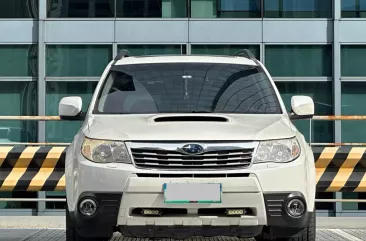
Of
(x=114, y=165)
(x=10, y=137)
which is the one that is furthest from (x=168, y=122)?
(x=10, y=137)

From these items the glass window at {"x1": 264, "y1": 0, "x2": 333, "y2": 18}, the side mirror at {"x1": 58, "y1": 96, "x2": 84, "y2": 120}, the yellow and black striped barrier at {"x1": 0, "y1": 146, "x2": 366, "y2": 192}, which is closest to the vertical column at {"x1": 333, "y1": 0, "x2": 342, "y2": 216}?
the glass window at {"x1": 264, "y1": 0, "x2": 333, "y2": 18}

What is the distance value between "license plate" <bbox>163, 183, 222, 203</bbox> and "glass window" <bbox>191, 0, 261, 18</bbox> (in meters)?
12.9

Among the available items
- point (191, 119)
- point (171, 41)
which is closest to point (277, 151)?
point (191, 119)

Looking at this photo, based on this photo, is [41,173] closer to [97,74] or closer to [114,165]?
[114,165]

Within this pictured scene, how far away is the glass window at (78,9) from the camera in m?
17.8

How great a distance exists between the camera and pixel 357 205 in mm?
12945

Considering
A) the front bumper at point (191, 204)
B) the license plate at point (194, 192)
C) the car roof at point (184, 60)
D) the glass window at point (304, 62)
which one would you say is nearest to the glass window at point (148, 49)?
the glass window at point (304, 62)

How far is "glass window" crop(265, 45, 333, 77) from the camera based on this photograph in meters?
17.6

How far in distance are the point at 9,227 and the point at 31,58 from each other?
867 centimetres

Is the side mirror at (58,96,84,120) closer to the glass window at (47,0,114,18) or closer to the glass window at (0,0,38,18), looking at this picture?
the glass window at (47,0,114,18)

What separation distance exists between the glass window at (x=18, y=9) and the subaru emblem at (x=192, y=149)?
13.1 meters

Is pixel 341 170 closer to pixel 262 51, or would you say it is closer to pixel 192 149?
pixel 192 149

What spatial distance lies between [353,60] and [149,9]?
5177 millimetres

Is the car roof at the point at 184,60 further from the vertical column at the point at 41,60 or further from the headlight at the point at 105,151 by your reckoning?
the vertical column at the point at 41,60
